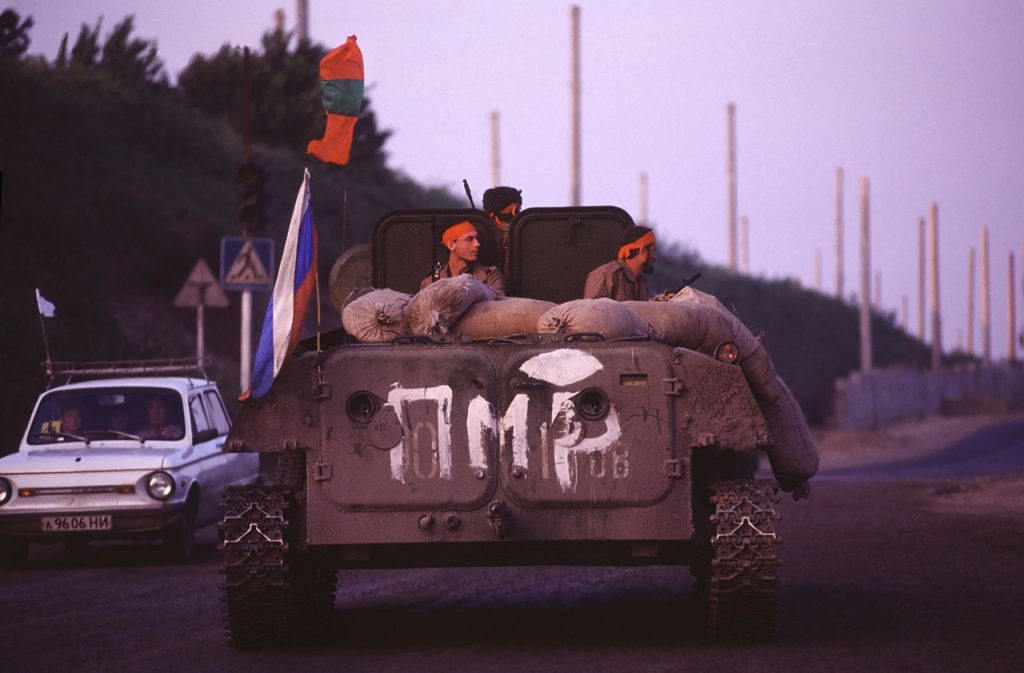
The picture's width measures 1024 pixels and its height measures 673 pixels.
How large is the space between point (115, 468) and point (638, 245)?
20.6ft

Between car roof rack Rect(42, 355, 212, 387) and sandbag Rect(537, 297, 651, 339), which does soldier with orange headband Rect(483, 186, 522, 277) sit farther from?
car roof rack Rect(42, 355, 212, 387)

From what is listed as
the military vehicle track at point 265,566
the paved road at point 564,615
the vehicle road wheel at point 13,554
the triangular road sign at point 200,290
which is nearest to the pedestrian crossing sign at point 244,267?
the triangular road sign at point 200,290

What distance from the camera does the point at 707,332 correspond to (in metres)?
10.0

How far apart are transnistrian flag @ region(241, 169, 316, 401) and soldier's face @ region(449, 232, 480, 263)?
1.19m

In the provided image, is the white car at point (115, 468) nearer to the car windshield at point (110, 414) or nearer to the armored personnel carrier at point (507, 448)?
the car windshield at point (110, 414)

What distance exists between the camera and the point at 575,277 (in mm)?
12297

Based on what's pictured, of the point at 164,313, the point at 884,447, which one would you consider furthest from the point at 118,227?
the point at 884,447

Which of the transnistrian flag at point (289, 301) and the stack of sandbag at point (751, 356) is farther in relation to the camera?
the stack of sandbag at point (751, 356)

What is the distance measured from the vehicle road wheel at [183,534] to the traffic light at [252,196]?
811 cm

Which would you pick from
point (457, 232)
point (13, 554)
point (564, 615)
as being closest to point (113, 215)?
point (13, 554)

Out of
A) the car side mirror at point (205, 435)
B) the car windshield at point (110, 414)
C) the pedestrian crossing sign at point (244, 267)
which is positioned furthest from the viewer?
the pedestrian crossing sign at point (244, 267)

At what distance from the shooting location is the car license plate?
625 inches

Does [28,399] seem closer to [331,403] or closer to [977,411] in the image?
[331,403]

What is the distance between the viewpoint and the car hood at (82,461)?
52.4 feet
